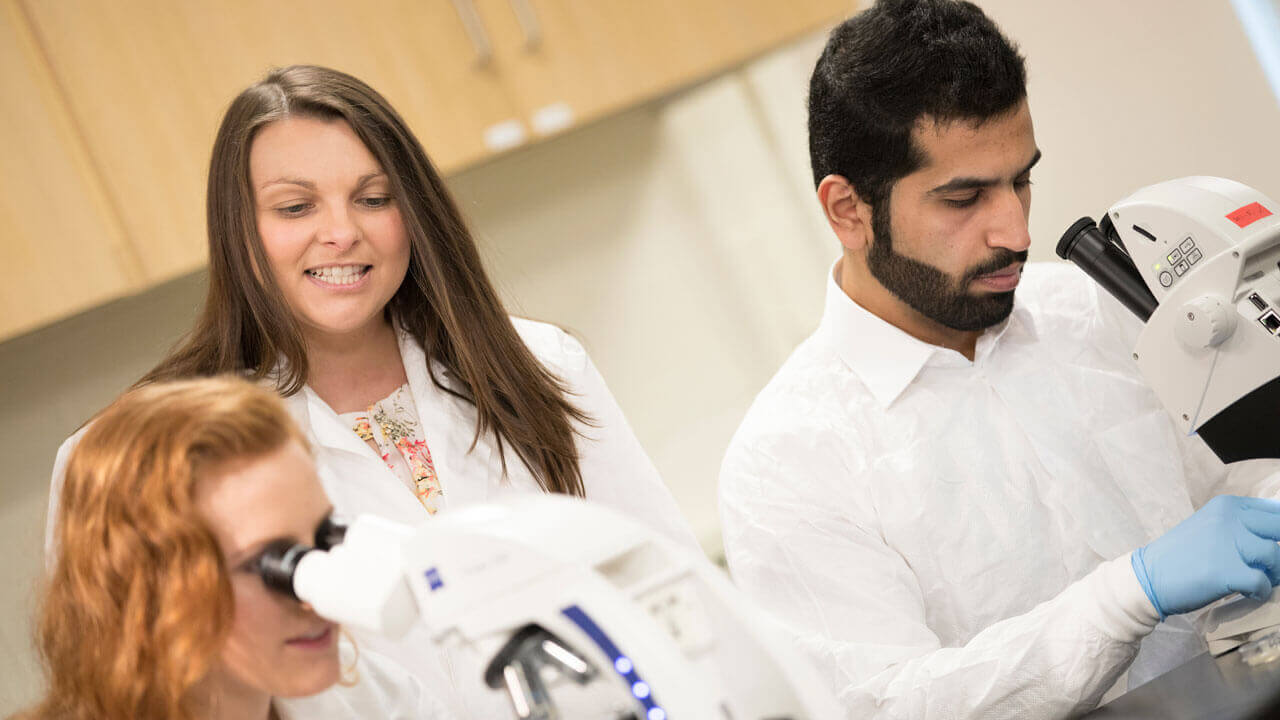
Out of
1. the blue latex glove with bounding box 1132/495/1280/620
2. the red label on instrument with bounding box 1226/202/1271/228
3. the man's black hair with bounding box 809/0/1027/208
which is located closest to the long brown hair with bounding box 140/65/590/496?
the man's black hair with bounding box 809/0/1027/208

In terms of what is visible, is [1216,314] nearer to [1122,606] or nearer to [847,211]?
[1122,606]

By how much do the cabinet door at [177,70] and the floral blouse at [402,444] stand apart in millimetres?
557

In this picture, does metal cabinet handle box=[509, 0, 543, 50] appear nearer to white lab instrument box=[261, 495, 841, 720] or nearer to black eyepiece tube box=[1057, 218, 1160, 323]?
black eyepiece tube box=[1057, 218, 1160, 323]

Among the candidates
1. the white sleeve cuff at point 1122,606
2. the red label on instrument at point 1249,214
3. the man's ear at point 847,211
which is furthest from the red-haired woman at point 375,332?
the red label on instrument at point 1249,214

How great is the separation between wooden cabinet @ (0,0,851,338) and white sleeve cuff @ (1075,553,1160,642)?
56.1 inches

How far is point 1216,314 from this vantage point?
3.91ft

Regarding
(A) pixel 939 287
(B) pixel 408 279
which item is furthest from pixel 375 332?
(A) pixel 939 287

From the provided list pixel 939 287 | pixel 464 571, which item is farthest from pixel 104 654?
pixel 939 287

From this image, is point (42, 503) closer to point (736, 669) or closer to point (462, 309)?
point (462, 309)

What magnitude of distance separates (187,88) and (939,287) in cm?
134

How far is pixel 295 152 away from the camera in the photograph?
1.49m

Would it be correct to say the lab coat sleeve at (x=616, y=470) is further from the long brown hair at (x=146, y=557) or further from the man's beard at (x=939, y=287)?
the long brown hair at (x=146, y=557)

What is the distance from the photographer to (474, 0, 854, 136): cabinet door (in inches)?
88.2

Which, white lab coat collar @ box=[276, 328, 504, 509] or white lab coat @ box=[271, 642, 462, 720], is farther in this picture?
white lab coat collar @ box=[276, 328, 504, 509]
